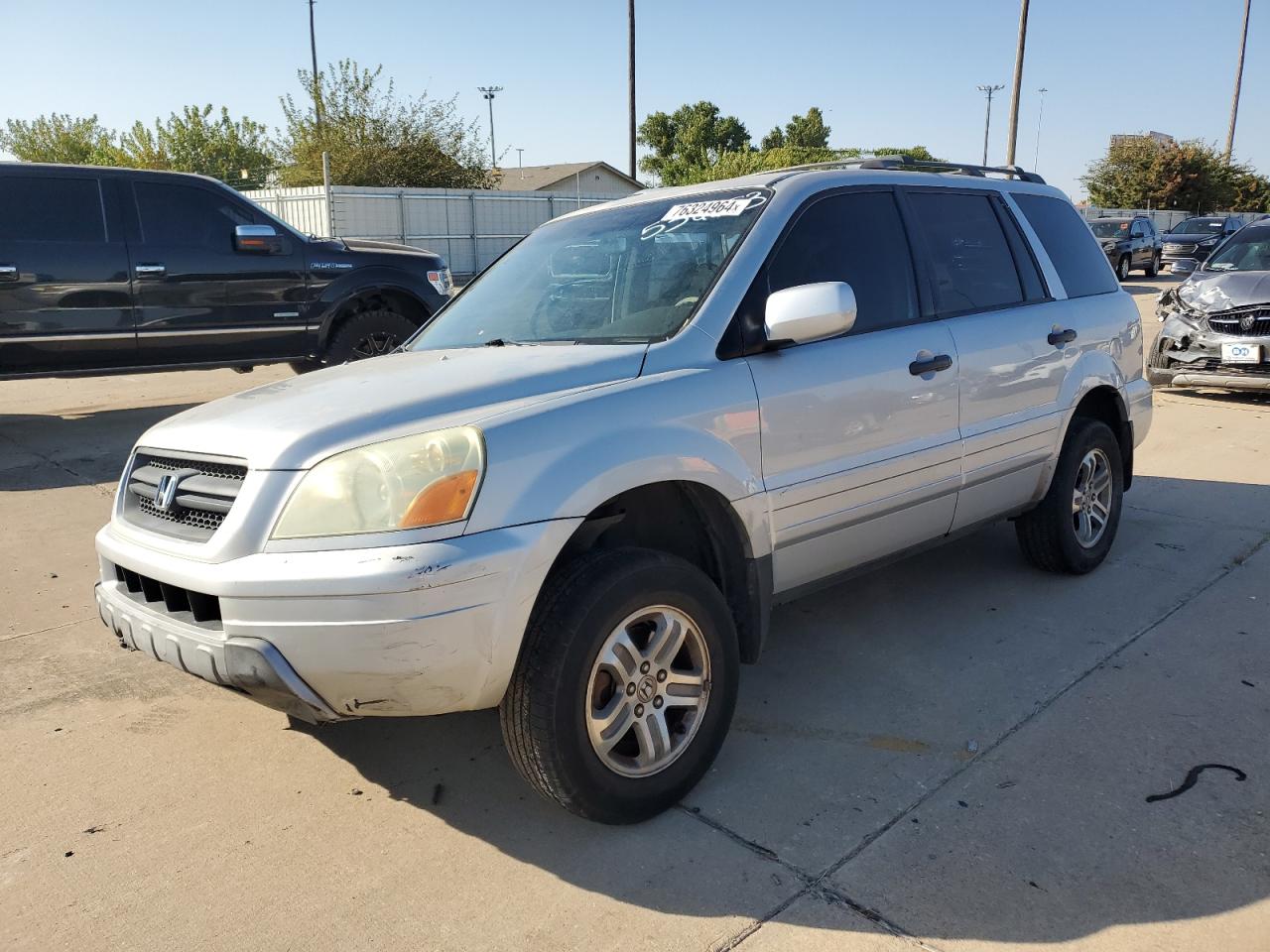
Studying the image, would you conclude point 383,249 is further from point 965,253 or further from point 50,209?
point 965,253

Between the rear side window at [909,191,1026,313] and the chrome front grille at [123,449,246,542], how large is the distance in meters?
2.62

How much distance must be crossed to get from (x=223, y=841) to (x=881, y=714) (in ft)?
6.89

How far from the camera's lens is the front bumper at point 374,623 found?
8.03 feet

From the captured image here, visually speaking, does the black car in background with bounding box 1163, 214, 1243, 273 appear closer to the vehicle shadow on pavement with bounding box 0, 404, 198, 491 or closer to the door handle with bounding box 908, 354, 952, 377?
the vehicle shadow on pavement with bounding box 0, 404, 198, 491

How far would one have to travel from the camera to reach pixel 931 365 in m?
3.76

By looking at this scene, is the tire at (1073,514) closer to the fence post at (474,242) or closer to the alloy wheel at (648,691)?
the alloy wheel at (648,691)

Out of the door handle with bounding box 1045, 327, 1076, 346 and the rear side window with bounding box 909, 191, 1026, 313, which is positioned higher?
the rear side window with bounding box 909, 191, 1026, 313

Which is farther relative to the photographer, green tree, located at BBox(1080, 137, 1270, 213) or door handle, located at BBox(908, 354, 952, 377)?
green tree, located at BBox(1080, 137, 1270, 213)

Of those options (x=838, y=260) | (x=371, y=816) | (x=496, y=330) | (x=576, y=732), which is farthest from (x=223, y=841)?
(x=838, y=260)

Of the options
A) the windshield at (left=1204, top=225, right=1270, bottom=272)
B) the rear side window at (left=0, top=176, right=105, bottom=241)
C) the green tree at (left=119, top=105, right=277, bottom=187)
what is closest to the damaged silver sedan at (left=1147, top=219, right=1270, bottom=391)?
the windshield at (left=1204, top=225, right=1270, bottom=272)

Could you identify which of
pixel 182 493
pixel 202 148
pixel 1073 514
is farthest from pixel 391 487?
pixel 202 148

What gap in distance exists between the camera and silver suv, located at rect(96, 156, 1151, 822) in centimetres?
253

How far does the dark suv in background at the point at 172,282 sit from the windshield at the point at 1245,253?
7.36 meters

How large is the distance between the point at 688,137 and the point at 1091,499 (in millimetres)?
74537
